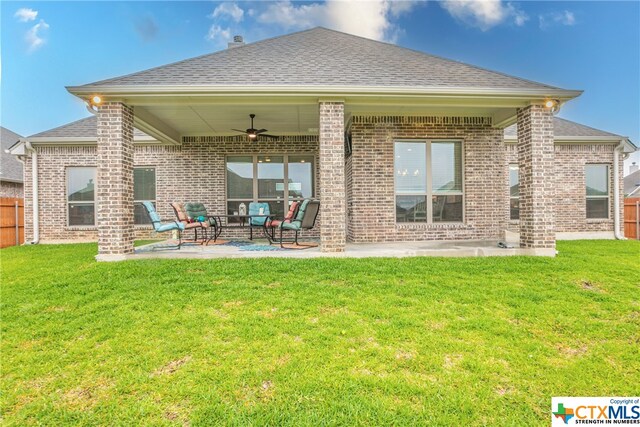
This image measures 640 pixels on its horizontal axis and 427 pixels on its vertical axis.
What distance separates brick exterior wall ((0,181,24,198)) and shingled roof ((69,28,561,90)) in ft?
37.9

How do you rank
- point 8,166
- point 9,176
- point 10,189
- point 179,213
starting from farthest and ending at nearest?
point 8,166, point 10,189, point 9,176, point 179,213

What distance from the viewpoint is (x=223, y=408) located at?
2119mm

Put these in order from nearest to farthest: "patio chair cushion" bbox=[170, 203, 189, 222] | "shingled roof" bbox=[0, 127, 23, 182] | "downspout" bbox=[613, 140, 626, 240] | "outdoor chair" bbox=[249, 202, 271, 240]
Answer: "patio chair cushion" bbox=[170, 203, 189, 222]
"outdoor chair" bbox=[249, 202, 271, 240]
"downspout" bbox=[613, 140, 626, 240]
"shingled roof" bbox=[0, 127, 23, 182]

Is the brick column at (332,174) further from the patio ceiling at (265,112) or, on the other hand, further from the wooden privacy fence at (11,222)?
the wooden privacy fence at (11,222)

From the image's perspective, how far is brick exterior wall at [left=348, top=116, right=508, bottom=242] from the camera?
746 centimetres

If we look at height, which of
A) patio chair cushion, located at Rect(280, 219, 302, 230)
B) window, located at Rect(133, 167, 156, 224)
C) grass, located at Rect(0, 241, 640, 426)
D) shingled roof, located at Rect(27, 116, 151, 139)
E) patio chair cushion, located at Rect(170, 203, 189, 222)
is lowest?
grass, located at Rect(0, 241, 640, 426)

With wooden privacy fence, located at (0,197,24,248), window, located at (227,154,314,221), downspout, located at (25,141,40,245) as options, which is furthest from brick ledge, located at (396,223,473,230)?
wooden privacy fence, located at (0,197,24,248)

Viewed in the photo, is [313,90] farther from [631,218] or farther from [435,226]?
[631,218]

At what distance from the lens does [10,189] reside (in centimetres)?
1339

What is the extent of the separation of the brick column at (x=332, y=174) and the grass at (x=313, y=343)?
0.86 meters

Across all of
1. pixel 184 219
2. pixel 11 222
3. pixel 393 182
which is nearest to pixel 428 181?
pixel 393 182

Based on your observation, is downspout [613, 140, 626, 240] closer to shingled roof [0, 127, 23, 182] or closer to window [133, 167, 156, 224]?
window [133, 167, 156, 224]

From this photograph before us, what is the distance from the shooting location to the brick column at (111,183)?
18.3ft

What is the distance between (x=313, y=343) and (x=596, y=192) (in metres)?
11.4
